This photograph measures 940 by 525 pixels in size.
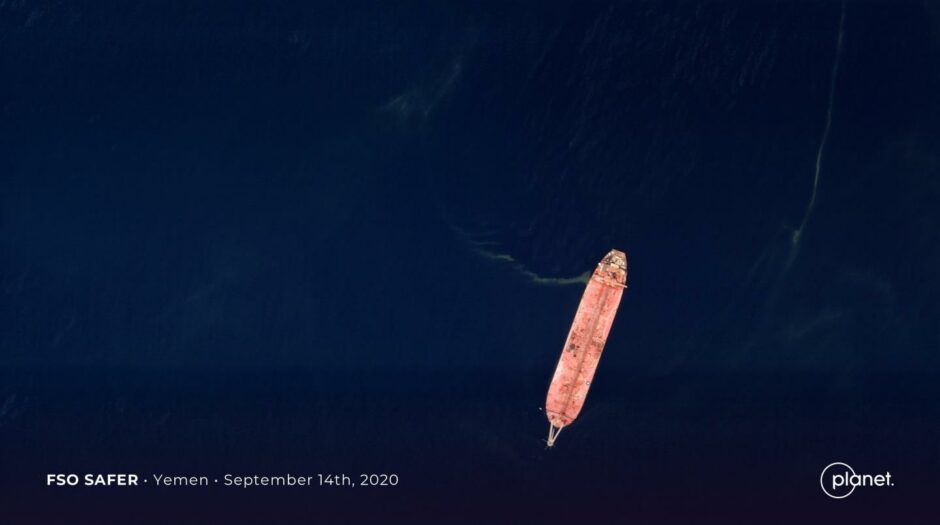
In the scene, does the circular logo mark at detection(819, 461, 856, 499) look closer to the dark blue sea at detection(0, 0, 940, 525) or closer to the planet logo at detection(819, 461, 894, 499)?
the planet logo at detection(819, 461, 894, 499)

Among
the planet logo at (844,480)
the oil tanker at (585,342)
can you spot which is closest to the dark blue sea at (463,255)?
the planet logo at (844,480)

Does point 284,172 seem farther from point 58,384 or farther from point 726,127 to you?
point 726,127

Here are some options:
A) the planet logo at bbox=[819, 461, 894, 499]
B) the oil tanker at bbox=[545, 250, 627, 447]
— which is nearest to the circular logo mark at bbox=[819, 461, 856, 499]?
the planet logo at bbox=[819, 461, 894, 499]

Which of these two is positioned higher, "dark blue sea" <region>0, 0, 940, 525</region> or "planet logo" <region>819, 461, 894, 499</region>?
"dark blue sea" <region>0, 0, 940, 525</region>

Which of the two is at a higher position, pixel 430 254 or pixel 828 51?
pixel 828 51

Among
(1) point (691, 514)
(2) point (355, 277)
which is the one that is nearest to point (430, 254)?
(2) point (355, 277)

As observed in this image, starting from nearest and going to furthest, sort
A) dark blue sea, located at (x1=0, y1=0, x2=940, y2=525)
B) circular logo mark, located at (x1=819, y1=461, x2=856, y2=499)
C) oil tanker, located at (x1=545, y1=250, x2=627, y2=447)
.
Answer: dark blue sea, located at (x1=0, y1=0, x2=940, y2=525) → oil tanker, located at (x1=545, y1=250, x2=627, y2=447) → circular logo mark, located at (x1=819, y1=461, x2=856, y2=499)

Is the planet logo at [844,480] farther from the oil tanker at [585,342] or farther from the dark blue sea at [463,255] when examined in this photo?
the oil tanker at [585,342]
